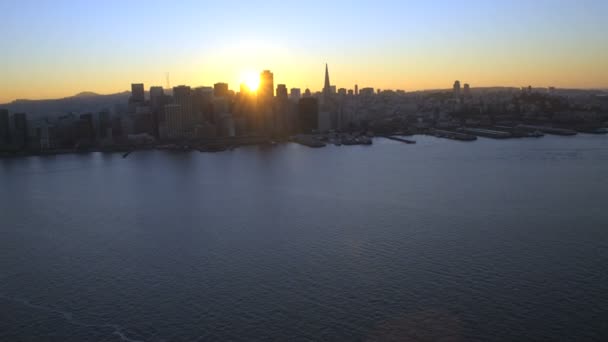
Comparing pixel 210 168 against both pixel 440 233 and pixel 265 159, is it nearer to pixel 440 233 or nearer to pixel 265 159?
pixel 265 159

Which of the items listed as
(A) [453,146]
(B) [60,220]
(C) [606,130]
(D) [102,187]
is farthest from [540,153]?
(B) [60,220]

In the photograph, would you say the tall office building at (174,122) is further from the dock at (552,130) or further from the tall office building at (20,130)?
the dock at (552,130)

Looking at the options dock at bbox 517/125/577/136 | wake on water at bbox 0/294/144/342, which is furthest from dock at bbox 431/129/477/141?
wake on water at bbox 0/294/144/342

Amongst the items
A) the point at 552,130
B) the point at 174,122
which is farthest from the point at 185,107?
the point at 552,130

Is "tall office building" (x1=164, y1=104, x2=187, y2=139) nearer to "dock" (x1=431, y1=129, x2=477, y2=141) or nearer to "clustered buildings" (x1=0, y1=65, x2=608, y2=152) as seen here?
"clustered buildings" (x1=0, y1=65, x2=608, y2=152)

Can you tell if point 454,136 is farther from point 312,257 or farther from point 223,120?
point 312,257

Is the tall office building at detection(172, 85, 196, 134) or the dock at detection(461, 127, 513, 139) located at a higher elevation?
the tall office building at detection(172, 85, 196, 134)

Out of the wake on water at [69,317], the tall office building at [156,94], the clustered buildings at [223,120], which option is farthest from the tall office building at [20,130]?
the wake on water at [69,317]
